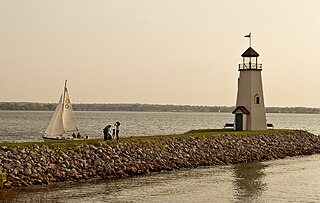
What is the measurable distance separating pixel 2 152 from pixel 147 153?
8.47m

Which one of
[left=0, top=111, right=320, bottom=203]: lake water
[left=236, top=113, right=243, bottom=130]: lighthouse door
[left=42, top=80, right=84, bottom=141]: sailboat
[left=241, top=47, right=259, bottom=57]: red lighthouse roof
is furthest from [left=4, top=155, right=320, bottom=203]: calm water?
[left=42, top=80, right=84, bottom=141]: sailboat

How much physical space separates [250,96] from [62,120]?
14884mm

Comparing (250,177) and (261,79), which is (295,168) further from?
(261,79)

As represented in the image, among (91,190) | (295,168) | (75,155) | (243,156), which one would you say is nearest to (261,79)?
(243,156)

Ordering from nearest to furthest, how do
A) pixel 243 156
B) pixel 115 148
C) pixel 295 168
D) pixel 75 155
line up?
1. pixel 75 155
2. pixel 115 148
3. pixel 295 168
4. pixel 243 156

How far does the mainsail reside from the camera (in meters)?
46.6

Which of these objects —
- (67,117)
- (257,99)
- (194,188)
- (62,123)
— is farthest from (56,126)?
(194,188)

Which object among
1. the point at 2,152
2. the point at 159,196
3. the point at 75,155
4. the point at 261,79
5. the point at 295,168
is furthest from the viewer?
the point at 261,79

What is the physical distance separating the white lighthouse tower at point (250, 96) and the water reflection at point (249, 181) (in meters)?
10.2

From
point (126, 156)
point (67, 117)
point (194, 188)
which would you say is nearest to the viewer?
point (194, 188)

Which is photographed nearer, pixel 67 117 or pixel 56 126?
pixel 56 126

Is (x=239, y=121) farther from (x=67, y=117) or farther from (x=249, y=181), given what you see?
(x=249, y=181)

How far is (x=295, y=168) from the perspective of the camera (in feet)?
114

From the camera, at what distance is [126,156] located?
100 feet
